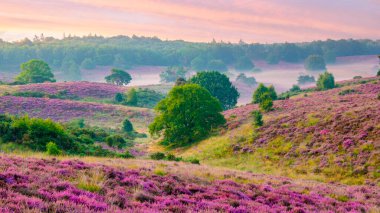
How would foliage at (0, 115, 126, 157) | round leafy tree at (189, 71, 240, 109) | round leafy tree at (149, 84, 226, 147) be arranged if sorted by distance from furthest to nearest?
round leafy tree at (189, 71, 240, 109) → round leafy tree at (149, 84, 226, 147) → foliage at (0, 115, 126, 157)

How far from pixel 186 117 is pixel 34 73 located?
92.4 meters

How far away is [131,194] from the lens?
12492 millimetres

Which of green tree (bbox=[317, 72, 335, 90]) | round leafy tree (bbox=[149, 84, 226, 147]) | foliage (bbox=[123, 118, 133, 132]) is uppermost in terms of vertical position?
green tree (bbox=[317, 72, 335, 90])

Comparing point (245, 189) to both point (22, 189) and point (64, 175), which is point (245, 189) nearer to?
point (64, 175)

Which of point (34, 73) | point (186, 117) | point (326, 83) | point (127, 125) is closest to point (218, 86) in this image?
point (326, 83)

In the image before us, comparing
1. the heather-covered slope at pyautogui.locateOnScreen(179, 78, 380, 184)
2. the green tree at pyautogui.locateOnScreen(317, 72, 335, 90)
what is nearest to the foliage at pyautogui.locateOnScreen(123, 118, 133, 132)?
the heather-covered slope at pyautogui.locateOnScreen(179, 78, 380, 184)

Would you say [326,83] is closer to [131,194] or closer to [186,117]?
[186,117]

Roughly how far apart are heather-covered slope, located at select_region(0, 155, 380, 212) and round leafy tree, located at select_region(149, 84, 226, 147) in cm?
4245

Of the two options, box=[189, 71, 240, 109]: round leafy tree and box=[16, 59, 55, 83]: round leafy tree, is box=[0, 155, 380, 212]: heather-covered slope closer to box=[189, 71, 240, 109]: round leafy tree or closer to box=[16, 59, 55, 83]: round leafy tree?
box=[189, 71, 240, 109]: round leafy tree

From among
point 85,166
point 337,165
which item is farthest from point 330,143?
point 85,166

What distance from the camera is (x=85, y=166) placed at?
16.3 metres

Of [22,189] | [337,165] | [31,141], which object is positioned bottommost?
[337,165]

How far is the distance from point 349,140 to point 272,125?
15.2 meters

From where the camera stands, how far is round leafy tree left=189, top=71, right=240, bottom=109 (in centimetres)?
10194
